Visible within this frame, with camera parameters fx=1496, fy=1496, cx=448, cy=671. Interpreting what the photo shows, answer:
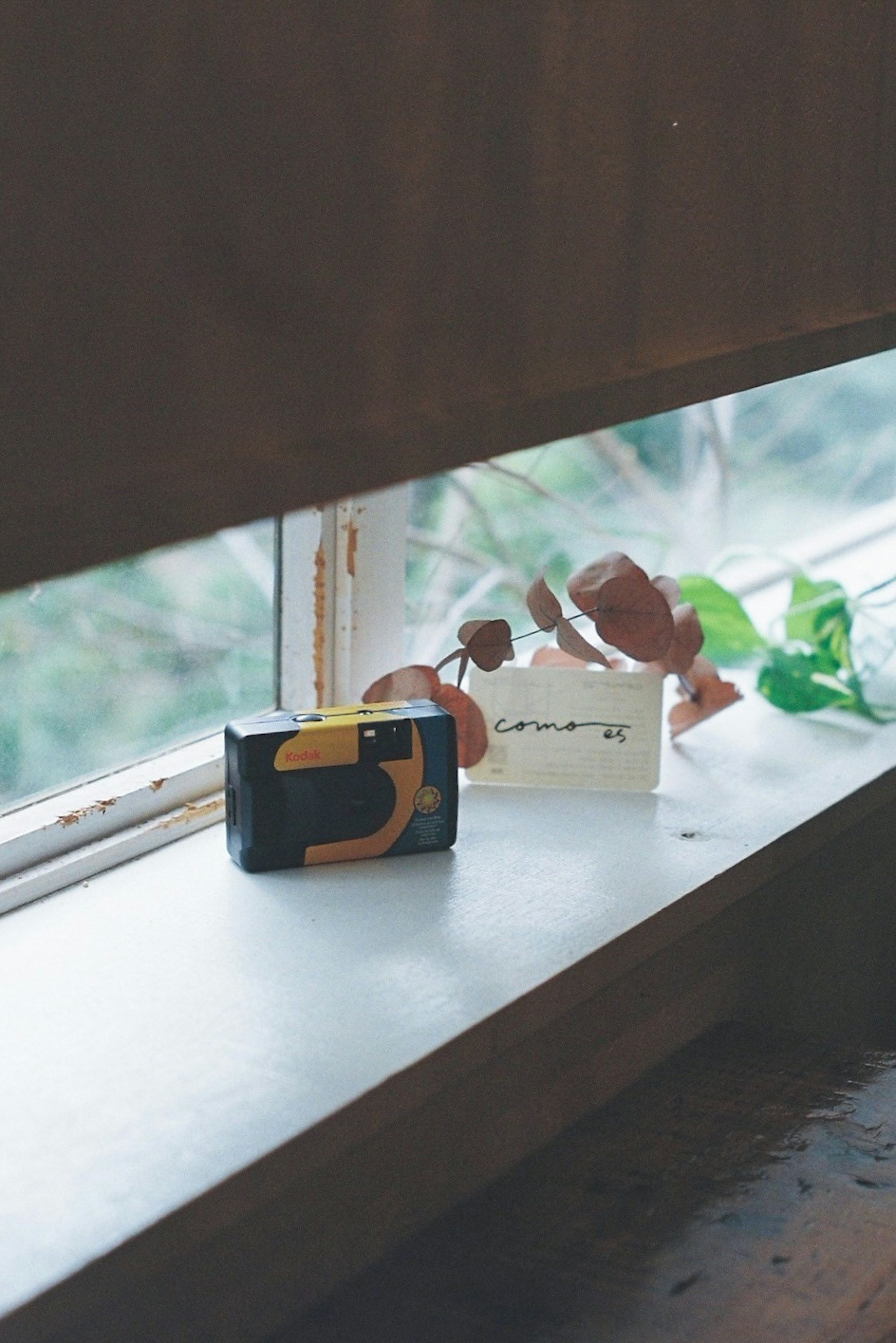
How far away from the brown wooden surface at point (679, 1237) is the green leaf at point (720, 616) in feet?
1.75

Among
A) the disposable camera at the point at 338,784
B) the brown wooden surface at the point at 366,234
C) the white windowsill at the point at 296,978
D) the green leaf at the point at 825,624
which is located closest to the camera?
the brown wooden surface at the point at 366,234

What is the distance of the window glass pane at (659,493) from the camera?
1.79m

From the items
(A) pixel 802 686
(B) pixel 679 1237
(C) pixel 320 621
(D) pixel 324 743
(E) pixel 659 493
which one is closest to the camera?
(B) pixel 679 1237

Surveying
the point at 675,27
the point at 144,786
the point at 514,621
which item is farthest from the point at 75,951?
the point at 514,621

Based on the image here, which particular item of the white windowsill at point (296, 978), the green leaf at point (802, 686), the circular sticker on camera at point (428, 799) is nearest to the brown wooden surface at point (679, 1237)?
the white windowsill at point (296, 978)

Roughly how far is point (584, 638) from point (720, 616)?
0.90 feet

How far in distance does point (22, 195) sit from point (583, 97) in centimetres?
34

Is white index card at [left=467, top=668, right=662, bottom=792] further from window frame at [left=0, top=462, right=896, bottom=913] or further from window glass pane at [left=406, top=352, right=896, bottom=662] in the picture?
window glass pane at [left=406, top=352, right=896, bottom=662]

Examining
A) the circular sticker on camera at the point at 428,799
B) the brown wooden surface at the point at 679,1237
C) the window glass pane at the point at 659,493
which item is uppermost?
the window glass pane at the point at 659,493

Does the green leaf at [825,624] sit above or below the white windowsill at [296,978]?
above

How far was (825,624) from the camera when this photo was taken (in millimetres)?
1556

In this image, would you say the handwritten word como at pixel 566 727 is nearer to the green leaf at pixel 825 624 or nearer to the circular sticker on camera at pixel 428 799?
the circular sticker on camera at pixel 428 799

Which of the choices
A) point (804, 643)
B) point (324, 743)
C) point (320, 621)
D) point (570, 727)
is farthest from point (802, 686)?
point (324, 743)

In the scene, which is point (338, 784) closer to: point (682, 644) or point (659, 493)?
point (682, 644)
